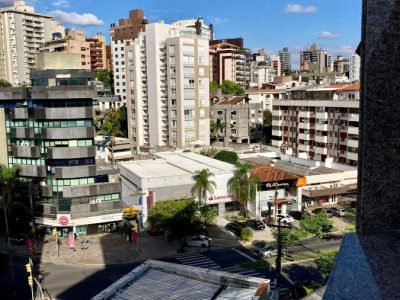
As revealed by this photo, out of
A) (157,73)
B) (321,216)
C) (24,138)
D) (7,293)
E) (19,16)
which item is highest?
(19,16)

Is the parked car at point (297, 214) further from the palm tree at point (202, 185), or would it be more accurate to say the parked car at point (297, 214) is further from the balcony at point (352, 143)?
the balcony at point (352, 143)

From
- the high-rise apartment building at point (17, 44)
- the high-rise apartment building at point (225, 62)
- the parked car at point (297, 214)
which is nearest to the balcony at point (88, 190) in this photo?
the parked car at point (297, 214)

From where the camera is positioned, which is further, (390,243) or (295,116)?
(295,116)

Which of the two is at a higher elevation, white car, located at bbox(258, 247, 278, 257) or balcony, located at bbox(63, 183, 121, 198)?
balcony, located at bbox(63, 183, 121, 198)

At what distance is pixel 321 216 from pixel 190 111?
1964 inches

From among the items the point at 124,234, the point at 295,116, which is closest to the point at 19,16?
the point at 295,116

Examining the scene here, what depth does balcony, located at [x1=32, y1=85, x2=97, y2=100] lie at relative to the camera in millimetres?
47656

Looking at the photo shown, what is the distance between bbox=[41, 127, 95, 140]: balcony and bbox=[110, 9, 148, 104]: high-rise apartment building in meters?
77.9

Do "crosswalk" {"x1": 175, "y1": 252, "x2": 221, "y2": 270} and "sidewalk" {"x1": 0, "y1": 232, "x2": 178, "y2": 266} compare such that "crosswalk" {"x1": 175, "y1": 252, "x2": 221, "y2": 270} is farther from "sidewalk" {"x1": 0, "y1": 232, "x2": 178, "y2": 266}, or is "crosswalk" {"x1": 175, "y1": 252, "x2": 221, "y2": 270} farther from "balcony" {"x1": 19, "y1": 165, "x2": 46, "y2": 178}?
"balcony" {"x1": 19, "y1": 165, "x2": 46, "y2": 178}

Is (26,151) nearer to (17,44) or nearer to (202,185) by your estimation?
(202,185)

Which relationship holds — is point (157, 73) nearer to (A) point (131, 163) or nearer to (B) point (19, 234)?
(A) point (131, 163)

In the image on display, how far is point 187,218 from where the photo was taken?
43938 millimetres

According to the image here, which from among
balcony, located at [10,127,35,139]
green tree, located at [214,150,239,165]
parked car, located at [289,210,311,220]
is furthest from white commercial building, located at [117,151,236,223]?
balcony, located at [10,127,35,139]

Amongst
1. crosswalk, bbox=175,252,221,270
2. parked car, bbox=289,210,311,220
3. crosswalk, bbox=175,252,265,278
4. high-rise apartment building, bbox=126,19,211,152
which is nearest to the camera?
crosswalk, bbox=175,252,265,278
